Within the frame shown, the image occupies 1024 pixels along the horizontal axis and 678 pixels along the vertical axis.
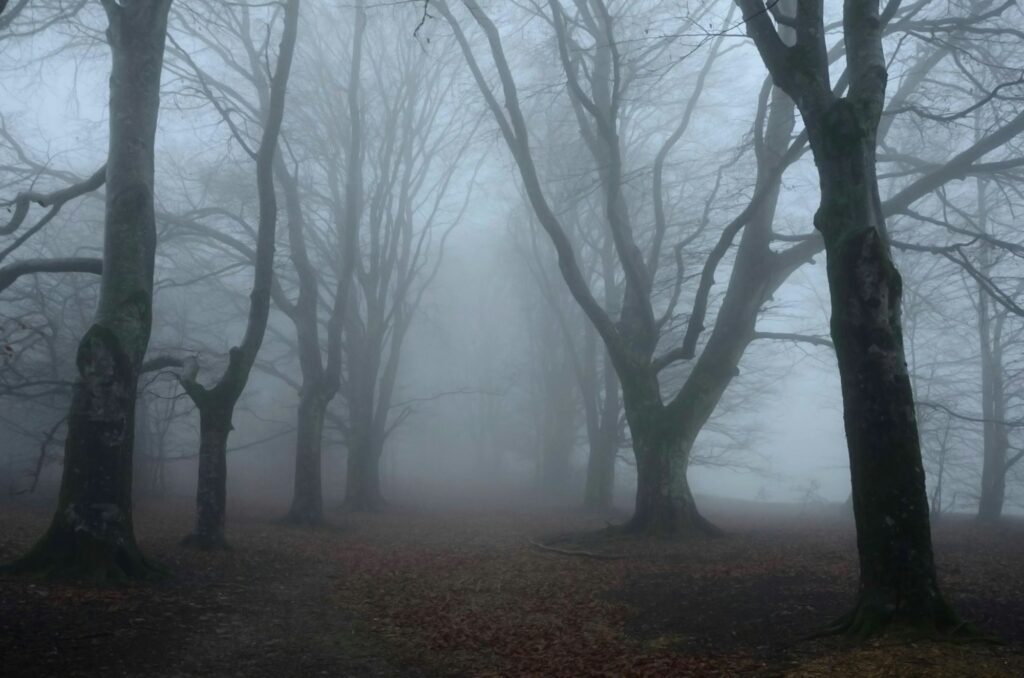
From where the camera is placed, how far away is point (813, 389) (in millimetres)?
35625

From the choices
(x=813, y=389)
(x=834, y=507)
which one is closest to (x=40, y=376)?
(x=834, y=507)

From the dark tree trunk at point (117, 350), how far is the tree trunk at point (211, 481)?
2.66m

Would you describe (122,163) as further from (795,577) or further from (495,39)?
(795,577)

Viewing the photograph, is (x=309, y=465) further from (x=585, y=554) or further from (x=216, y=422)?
(x=585, y=554)

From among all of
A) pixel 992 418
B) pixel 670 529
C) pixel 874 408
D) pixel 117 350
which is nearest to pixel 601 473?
pixel 670 529

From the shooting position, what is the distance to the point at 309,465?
1741 cm

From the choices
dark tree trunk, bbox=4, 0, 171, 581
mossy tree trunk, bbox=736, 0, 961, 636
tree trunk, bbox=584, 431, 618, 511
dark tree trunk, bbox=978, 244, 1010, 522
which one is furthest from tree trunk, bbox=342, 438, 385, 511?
mossy tree trunk, bbox=736, 0, 961, 636

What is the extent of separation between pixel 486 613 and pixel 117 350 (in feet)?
15.7

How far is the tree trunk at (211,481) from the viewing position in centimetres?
1168

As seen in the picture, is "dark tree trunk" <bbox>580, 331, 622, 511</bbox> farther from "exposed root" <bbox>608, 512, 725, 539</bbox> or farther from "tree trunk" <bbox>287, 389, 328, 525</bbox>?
"exposed root" <bbox>608, 512, 725, 539</bbox>

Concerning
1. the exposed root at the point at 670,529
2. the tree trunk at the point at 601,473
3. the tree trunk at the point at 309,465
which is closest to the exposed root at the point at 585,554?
the exposed root at the point at 670,529

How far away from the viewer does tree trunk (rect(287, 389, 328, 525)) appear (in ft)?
56.0

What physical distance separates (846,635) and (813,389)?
31.2 meters

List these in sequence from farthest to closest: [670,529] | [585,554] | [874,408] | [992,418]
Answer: [992,418], [670,529], [585,554], [874,408]
